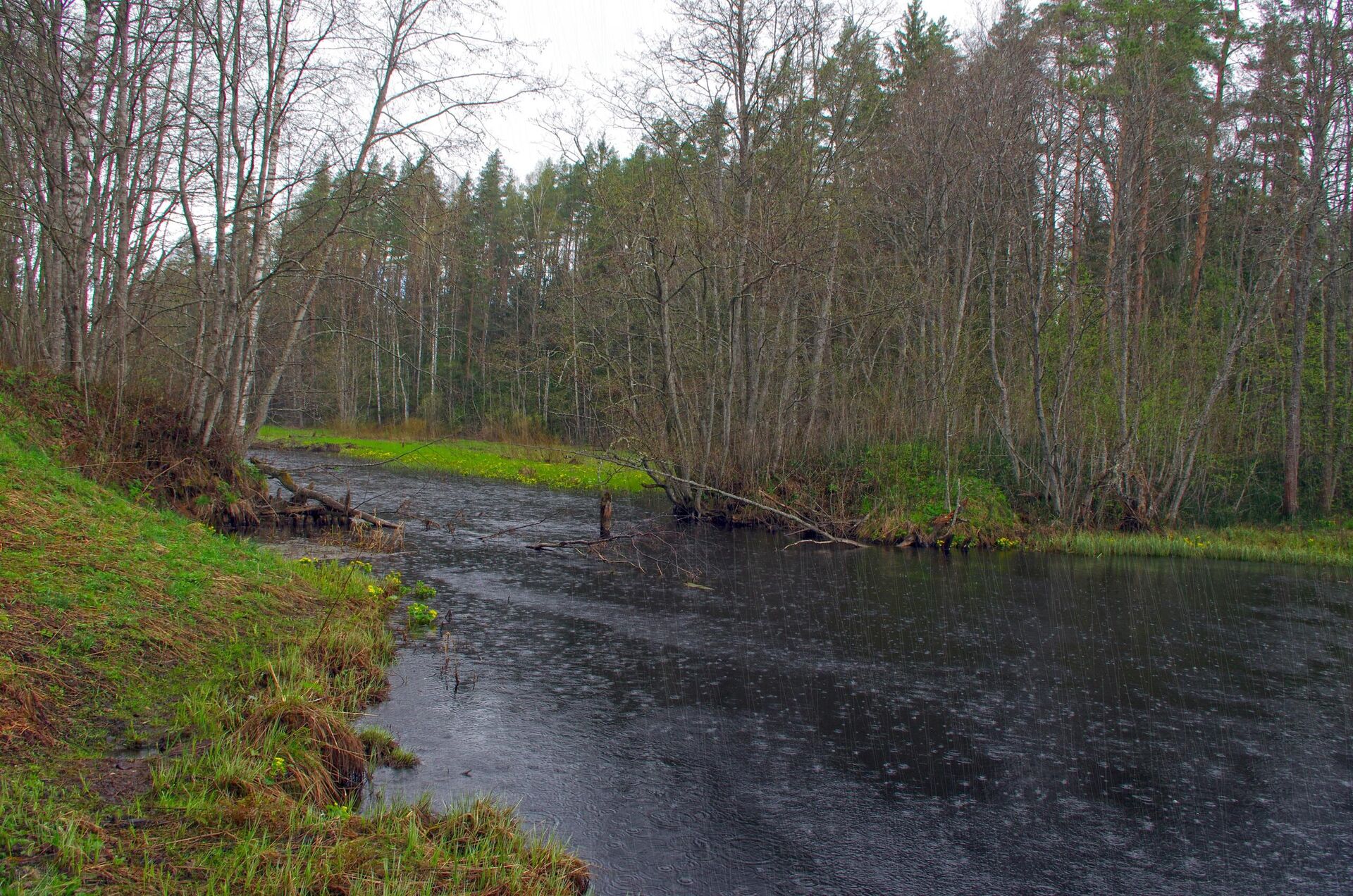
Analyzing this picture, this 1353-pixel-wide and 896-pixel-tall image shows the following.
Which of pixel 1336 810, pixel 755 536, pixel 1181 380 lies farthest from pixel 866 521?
pixel 1336 810

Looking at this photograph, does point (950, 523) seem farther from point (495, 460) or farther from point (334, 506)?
point (495, 460)

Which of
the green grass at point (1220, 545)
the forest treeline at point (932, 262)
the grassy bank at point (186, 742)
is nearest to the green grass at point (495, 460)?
the forest treeline at point (932, 262)

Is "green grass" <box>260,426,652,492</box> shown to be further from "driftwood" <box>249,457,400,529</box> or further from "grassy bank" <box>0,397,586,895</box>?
"grassy bank" <box>0,397,586,895</box>

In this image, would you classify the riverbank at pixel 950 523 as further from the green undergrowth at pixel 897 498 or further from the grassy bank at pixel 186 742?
the grassy bank at pixel 186 742

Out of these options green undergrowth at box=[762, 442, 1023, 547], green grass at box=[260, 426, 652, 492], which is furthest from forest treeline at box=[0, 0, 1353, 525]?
green grass at box=[260, 426, 652, 492]

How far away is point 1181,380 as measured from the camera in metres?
20.0

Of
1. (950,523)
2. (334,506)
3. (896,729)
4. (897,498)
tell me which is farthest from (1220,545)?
(334,506)

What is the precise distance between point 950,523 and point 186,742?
53.3 ft

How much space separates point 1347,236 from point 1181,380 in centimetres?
651

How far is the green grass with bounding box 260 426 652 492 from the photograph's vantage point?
29938 millimetres

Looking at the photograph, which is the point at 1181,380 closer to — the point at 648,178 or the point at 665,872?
the point at 648,178

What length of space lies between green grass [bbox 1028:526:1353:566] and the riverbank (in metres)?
0.02

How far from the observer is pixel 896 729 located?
7832 mm

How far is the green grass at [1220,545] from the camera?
1725 centimetres
